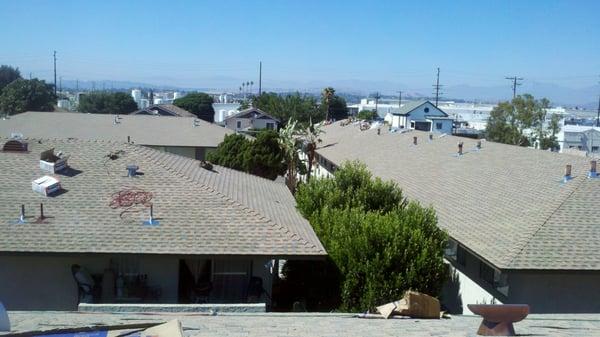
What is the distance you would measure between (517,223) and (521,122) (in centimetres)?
5120

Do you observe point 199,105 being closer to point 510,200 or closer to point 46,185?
point 510,200

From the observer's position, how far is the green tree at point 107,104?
413 ft

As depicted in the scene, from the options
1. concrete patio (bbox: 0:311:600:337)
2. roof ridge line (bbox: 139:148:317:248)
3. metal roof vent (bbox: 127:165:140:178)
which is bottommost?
concrete patio (bbox: 0:311:600:337)

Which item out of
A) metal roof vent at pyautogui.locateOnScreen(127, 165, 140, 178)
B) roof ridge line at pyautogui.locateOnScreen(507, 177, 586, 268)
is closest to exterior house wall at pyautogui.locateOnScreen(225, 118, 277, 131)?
metal roof vent at pyautogui.locateOnScreen(127, 165, 140, 178)

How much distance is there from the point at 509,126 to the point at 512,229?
5147cm

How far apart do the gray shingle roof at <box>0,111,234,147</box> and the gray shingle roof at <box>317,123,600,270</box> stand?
858 inches

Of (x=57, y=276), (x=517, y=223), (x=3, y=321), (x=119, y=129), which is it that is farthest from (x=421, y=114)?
(x=3, y=321)

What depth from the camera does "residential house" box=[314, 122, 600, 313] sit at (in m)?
15.6

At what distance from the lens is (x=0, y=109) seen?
103625 mm

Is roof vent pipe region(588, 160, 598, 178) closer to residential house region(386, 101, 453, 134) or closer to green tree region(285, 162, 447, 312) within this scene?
green tree region(285, 162, 447, 312)

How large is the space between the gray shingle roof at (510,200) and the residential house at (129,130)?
2051 cm

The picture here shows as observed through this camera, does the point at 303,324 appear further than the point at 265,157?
No

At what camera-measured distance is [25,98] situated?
10369 centimetres

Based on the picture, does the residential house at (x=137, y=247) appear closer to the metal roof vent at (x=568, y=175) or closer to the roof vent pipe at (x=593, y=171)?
the metal roof vent at (x=568, y=175)
